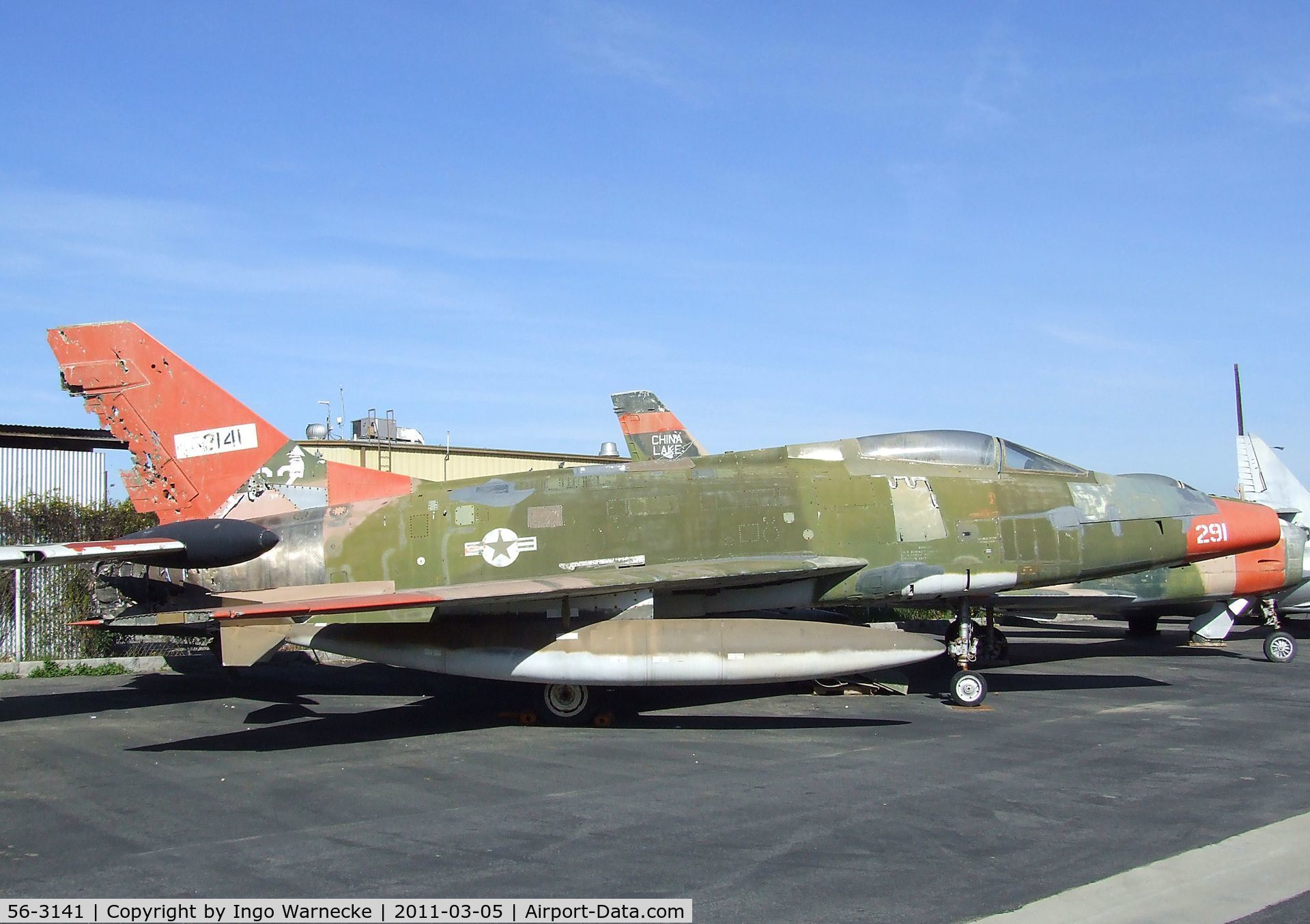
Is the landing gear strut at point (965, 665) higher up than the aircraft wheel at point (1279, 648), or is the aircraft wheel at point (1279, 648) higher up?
the landing gear strut at point (965, 665)

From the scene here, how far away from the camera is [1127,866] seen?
20.8ft

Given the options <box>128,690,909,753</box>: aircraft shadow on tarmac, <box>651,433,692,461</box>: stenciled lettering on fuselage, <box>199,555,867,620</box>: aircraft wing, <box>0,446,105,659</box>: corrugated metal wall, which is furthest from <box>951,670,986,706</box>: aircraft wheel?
<box>0,446,105,659</box>: corrugated metal wall

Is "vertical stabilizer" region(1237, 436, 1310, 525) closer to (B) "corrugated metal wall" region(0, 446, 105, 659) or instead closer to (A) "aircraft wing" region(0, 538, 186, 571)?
(A) "aircraft wing" region(0, 538, 186, 571)

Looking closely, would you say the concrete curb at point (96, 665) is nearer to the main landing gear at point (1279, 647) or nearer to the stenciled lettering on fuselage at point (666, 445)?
the stenciled lettering on fuselage at point (666, 445)

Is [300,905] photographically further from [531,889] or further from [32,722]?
[32,722]

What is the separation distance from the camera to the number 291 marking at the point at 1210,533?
44.1 ft

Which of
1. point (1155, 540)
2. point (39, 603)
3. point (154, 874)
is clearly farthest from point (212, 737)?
point (1155, 540)

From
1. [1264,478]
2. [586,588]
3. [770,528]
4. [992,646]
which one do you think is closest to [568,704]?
[586,588]

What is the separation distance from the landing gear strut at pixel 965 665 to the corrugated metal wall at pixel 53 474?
610 inches

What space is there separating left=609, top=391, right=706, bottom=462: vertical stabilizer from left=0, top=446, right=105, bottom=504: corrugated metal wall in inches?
433

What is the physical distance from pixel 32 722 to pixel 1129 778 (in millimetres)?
12246

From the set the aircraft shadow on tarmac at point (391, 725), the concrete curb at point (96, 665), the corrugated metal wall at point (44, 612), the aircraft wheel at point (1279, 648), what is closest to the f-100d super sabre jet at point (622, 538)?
the aircraft shadow on tarmac at point (391, 725)

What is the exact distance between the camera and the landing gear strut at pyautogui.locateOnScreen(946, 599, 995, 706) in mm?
12726

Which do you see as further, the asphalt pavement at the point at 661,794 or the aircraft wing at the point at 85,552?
the aircraft wing at the point at 85,552
